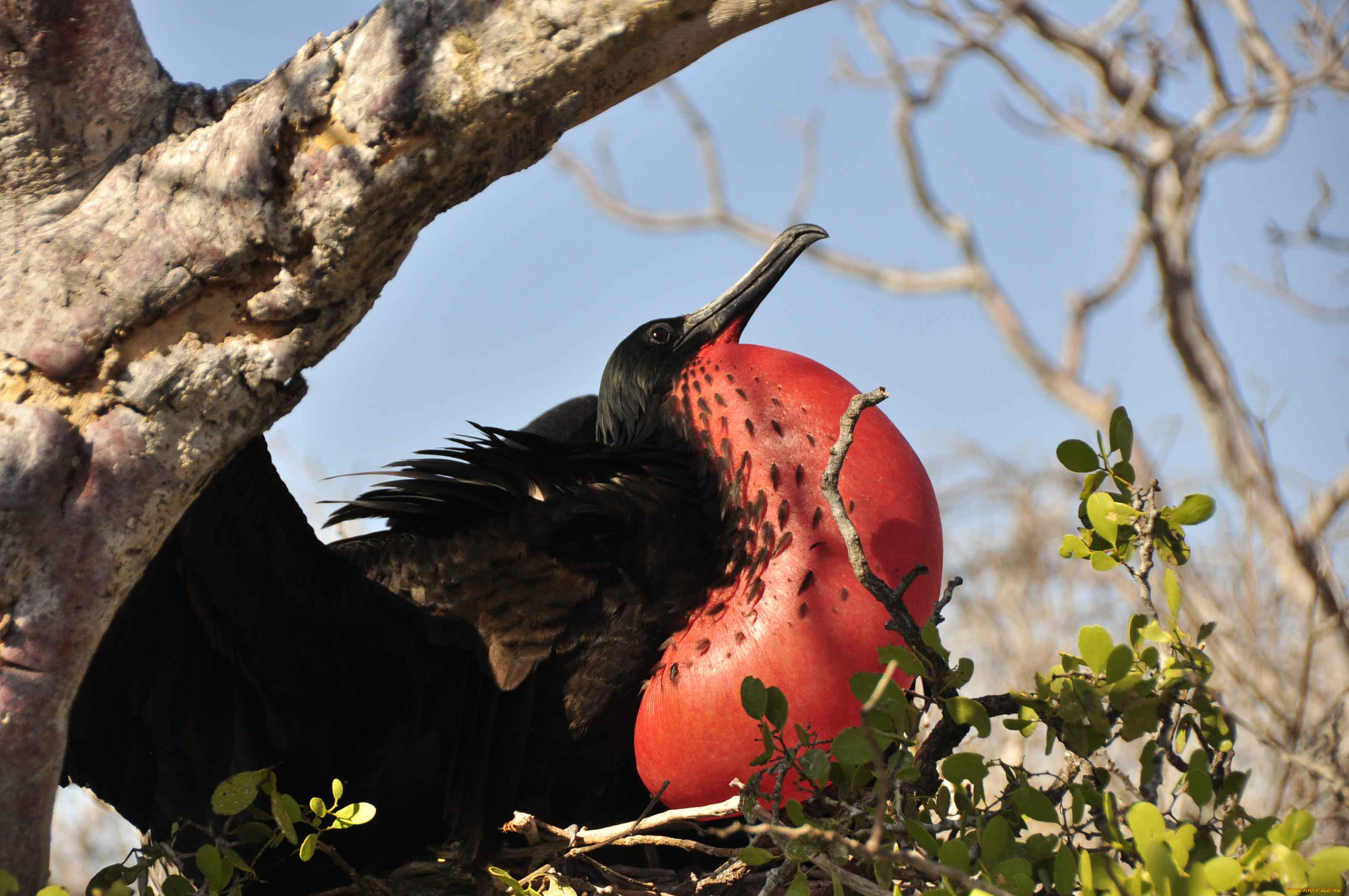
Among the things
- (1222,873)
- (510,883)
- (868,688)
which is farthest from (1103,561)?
(510,883)

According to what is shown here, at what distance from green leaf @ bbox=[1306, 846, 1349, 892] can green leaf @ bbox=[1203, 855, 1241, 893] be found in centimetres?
8

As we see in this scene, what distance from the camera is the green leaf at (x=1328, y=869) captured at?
90 centimetres

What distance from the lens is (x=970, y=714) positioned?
112cm

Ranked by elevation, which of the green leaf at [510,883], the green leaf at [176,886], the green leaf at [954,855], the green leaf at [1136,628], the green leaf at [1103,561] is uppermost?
the green leaf at [1103,561]

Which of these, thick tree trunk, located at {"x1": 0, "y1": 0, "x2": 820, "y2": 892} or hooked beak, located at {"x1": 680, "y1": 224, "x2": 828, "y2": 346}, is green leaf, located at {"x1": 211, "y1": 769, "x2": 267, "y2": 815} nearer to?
thick tree trunk, located at {"x1": 0, "y1": 0, "x2": 820, "y2": 892}

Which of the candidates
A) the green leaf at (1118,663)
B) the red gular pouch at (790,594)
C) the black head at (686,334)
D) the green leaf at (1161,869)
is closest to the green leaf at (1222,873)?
the green leaf at (1161,869)

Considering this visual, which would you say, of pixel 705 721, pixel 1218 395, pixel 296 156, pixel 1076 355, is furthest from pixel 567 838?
pixel 1076 355

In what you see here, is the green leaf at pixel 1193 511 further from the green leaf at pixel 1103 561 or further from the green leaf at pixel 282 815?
the green leaf at pixel 282 815

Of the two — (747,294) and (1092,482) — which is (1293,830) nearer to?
(1092,482)

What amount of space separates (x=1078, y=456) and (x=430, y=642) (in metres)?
1.03

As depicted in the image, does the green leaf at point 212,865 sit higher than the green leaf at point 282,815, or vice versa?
the green leaf at point 282,815

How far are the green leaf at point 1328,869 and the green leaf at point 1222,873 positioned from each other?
8 centimetres

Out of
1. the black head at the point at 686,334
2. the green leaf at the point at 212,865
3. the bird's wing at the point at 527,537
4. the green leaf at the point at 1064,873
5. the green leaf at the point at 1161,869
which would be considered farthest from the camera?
the black head at the point at 686,334

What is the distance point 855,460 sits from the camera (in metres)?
1.74
